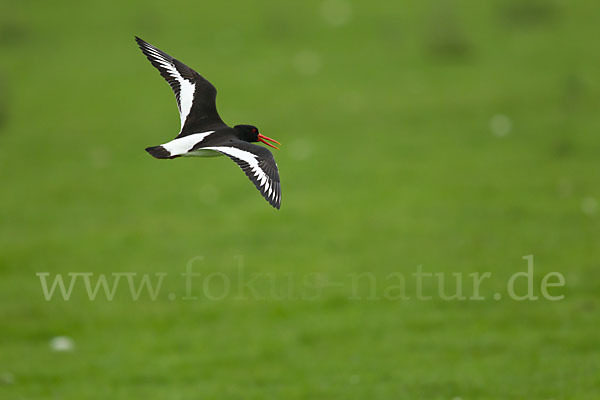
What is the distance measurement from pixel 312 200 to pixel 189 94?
1036cm

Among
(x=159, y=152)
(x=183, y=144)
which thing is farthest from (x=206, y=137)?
(x=159, y=152)

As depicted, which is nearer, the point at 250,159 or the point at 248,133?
the point at 250,159

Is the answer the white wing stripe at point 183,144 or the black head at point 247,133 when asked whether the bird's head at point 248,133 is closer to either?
the black head at point 247,133

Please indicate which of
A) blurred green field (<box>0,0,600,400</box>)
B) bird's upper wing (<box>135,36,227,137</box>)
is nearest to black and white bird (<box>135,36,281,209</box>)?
bird's upper wing (<box>135,36,227,137</box>)

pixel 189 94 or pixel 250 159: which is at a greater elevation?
pixel 189 94

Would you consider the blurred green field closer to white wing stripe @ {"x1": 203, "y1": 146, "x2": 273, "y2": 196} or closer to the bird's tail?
white wing stripe @ {"x1": 203, "y1": 146, "x2": 273, "y2": 196}

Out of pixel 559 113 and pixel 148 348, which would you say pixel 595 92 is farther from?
pixel 148 348

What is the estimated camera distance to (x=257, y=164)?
5086 mm

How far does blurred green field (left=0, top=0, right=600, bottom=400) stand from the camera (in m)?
11.4

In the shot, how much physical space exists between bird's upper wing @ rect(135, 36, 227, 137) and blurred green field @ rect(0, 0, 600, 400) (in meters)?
5.47

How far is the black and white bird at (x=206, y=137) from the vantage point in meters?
4.99

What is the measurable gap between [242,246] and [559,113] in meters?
8.39

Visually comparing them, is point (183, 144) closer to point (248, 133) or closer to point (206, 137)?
point (206, 137)

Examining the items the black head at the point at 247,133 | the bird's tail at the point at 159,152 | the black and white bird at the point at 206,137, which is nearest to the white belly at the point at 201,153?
the black and white bird at the point at 206,137
